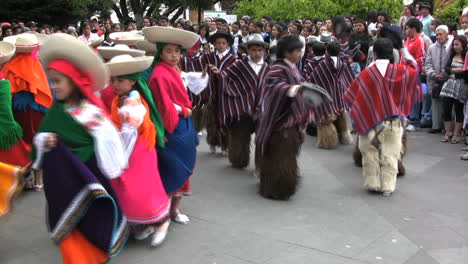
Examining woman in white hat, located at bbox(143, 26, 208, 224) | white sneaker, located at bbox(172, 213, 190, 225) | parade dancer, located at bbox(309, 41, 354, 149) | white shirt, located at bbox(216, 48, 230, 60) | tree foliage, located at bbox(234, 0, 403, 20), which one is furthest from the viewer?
tree foliage, located at bbox(234, 0, 403, 20)

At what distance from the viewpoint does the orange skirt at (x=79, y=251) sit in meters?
3.66

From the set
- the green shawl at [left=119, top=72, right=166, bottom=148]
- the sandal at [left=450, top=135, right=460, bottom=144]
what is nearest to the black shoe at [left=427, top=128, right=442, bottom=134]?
the sandal at [left=450, top=135, right=460, bottom=144]

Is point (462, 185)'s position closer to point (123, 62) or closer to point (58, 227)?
point (123, 62)

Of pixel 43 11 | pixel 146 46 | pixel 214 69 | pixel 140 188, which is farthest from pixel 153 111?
pixel 43 11

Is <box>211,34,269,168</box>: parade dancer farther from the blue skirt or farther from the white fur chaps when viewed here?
the blue skirt

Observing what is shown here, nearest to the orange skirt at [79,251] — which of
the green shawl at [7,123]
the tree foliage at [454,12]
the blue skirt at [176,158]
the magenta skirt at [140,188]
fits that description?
the magenta skirt at [140,188]

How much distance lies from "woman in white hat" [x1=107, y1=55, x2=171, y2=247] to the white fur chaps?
266 cm

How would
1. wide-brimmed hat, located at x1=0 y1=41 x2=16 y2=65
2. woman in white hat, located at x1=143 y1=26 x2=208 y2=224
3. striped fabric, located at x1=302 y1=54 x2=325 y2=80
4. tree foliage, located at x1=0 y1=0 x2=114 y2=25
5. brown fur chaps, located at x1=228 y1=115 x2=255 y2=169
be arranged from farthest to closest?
tree foliage, located at x1=0 y1=0 x2=114 y2=25 → striped fabric, located at x1=302 y1=54 x2=325 y2=80 → brown fur chaps, located at x1=228 y1=115 x2=255 y2=169 → wide-brimmed hat, located at x1=0 y1=41 x2=16 y2=65 → woman in white hat, located at x1=143 y1=26 x2=208 y2=224

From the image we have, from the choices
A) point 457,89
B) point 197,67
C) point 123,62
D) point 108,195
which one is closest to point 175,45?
point 123,62

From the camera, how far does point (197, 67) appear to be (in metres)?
7.99

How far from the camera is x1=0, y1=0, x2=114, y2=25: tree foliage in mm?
23312

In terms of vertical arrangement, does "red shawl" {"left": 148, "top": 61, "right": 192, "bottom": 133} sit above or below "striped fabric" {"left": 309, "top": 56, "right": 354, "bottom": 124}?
above

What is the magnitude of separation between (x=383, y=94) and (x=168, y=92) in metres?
2.52

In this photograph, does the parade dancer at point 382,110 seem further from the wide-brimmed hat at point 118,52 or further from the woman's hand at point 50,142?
the woman's hand at point 50,142
